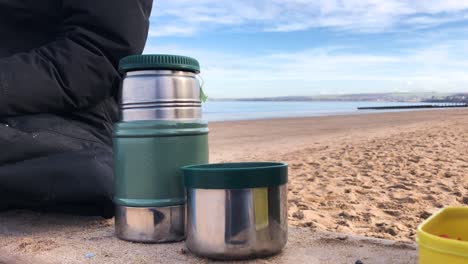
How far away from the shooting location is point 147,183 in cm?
197

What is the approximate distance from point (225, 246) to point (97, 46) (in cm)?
115

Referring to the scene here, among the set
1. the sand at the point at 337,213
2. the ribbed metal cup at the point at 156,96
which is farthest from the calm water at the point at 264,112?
the ribbed metal cup at the point at 156,96

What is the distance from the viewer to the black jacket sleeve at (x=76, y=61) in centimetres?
217

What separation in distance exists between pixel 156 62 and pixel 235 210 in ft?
2.26

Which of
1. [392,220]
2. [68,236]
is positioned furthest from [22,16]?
[392,220]

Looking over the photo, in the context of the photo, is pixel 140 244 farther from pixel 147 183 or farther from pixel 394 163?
pixel 394 163

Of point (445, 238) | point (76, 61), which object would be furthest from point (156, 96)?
point (445, 238)

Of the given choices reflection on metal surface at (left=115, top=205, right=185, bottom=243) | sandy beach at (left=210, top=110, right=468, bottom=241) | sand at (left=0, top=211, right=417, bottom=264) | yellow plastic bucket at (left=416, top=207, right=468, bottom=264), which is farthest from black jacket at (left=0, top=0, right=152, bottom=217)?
sandy beach at (left=210, top=110, right=468, bottom=241)

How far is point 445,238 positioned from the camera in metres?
1.28

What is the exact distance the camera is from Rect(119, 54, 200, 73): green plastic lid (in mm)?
1958

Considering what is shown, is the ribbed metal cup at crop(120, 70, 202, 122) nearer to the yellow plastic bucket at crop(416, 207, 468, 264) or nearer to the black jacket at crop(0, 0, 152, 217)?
the black jacket at crop(0, 0, 152, 217)

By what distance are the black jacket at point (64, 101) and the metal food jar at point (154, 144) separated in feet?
0.90

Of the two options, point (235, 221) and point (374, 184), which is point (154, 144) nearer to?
point (235, 221)

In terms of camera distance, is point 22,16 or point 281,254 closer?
point 281,254
